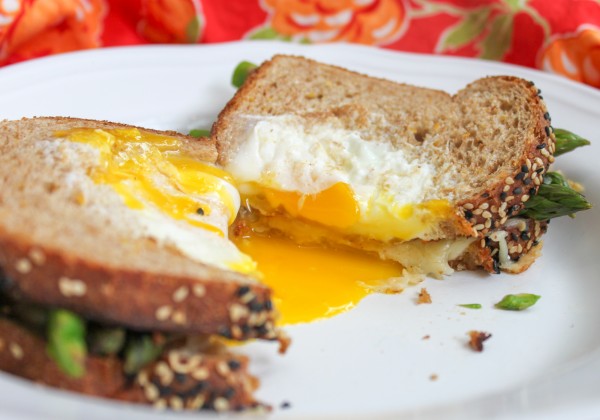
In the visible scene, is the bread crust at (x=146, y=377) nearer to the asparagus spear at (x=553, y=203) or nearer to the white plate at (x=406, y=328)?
the white plate at (x=406, y=328)

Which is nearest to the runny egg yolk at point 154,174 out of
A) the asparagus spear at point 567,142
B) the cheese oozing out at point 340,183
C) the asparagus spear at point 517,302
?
the cheese oozing out at point 340,183

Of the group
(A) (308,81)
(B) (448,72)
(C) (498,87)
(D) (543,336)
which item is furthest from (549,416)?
(B) (448,72)

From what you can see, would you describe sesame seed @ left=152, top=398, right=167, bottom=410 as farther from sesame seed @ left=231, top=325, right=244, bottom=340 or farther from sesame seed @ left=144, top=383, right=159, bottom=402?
sesame seed @ left=231, top=325, right=244, bottom=340

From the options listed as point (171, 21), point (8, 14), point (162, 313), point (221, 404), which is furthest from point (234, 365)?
point (171, 21)

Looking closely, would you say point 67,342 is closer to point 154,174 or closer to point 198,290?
point 198,290

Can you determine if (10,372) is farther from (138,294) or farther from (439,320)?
(439,320)

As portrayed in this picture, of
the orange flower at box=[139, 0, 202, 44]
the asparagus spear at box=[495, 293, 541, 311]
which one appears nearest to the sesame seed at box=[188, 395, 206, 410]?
the asparagus spear at box=[495, 293, 541, 311]

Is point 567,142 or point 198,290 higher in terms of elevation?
point 567,142
